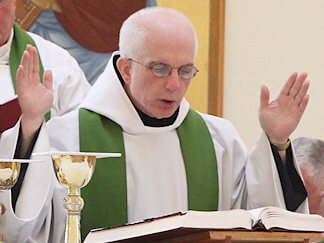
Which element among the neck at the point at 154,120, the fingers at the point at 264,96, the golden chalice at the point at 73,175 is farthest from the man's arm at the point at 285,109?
the golden chalice at the point at 73,175

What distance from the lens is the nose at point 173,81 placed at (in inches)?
140

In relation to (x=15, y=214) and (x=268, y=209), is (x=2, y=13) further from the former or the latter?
(x=268, y=209)

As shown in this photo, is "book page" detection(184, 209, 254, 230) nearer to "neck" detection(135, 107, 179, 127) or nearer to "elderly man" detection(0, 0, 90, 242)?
"elderly man" detection(0, 0, 90, 242)

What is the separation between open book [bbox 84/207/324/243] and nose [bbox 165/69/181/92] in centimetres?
102

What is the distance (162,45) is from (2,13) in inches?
42.0

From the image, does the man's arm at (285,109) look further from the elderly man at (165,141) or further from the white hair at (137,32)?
the white hair at (137,32)

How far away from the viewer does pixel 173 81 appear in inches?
141

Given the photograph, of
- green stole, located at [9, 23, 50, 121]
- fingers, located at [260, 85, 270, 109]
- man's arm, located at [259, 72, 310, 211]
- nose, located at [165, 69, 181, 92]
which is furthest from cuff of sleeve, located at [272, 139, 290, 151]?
green stole, located at [9, 23, 50, 121]

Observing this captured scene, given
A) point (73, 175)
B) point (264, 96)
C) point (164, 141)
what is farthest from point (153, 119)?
point (73, 175)

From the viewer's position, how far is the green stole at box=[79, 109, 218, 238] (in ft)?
12.1

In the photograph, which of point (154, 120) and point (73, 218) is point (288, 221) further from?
point (154, 120)

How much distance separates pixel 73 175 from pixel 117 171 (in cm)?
105

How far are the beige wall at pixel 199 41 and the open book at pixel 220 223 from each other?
3.12 meters

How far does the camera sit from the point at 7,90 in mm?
4434
